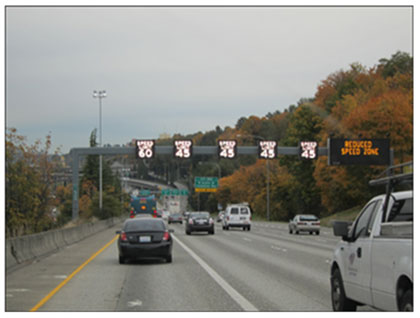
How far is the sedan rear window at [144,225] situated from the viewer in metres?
22.5

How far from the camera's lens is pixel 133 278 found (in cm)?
1784

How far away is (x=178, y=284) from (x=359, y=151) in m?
33.7

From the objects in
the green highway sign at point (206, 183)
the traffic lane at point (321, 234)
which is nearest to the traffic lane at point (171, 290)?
the traffic lane at point (321, 234)

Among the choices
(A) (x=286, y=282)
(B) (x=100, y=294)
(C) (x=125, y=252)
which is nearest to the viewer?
(B) (x=100, y=294)

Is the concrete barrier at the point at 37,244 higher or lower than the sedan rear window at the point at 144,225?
lower

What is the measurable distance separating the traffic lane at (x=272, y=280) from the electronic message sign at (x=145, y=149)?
22.0m

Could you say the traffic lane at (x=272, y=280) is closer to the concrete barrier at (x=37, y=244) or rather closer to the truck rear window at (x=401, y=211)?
the truck rear window at (x=401, y=211)

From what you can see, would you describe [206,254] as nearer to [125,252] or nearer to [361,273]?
[125,252]

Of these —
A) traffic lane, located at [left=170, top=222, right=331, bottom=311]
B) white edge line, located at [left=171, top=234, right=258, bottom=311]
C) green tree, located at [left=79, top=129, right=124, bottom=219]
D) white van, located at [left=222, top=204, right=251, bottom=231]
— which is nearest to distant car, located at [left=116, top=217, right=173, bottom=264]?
white edge line, located at [left=171, top=234, right=258, bottom=311]

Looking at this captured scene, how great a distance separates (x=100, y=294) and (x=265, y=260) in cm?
1016

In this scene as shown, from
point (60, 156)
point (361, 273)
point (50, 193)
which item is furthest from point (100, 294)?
point (60, 156)

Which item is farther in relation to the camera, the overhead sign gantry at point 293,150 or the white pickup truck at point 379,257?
the overhead sign gantry at point 293,150

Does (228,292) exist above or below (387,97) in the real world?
below

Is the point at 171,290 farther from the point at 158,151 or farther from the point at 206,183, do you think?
the point at 206,183
